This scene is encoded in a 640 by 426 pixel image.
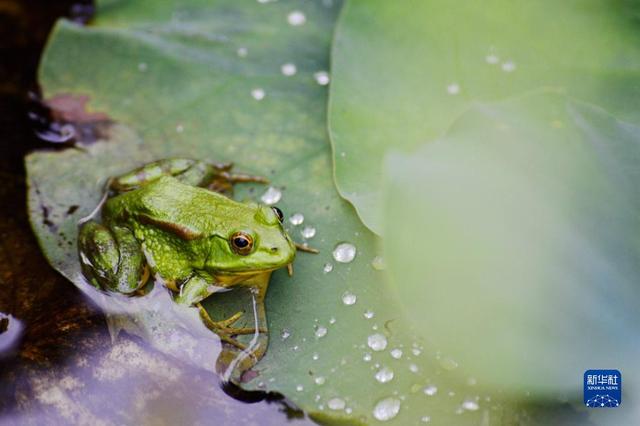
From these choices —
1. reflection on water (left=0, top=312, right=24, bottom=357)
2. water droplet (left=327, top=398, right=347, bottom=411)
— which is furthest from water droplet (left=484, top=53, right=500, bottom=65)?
reflection on water (left=0, top=312, right=24, bottom=357)

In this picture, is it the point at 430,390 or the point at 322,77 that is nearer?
the point at 430,390

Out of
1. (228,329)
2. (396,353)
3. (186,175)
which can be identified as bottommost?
(396,353)

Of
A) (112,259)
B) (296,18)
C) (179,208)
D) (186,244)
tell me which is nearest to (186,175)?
(179,208)

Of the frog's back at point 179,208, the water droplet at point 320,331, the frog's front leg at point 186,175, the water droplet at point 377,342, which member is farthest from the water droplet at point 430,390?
the frog's front leg at point 186,175

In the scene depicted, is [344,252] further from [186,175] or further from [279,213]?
[186,175]

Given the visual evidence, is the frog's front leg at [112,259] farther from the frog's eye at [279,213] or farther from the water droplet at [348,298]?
the water droplet at [348,298]

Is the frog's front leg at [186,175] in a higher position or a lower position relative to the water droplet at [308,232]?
higher

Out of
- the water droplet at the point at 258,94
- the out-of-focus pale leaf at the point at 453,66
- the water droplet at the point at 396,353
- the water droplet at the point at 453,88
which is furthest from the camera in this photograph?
the water droplet at the point at 258,94
